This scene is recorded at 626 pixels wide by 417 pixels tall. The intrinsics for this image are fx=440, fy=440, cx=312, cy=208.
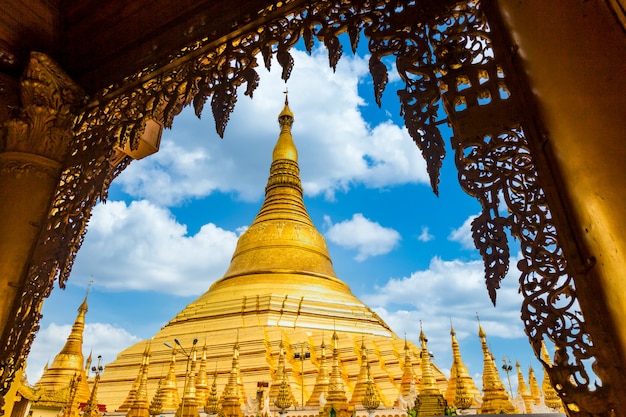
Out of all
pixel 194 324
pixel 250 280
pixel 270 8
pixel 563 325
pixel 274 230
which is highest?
pixel 274 230

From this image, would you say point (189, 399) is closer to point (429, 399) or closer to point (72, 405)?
point (72, 405)

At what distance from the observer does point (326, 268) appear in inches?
827

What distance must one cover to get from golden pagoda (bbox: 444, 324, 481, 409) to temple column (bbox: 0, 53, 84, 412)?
10.3m

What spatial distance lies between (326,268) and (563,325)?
19413mm

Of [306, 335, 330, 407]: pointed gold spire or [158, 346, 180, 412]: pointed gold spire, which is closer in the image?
[306, 335, 330, 407]: pointed gold spire

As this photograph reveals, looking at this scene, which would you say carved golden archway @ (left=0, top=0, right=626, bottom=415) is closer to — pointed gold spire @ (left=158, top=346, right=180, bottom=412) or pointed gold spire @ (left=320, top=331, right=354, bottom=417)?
pointed gold spire @ (left=320, top=331, right=354, bottom=417)

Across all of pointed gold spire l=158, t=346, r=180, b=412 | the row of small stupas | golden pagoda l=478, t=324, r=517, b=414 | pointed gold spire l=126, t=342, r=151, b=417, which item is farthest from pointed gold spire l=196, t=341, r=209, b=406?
golden pagoda l=478, t=324, r=517, b=414

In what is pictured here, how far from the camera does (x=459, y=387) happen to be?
11508 millimetres

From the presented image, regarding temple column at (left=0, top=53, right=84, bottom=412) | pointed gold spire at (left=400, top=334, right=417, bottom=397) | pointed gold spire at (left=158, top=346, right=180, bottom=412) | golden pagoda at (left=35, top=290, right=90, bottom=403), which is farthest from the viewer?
golden pagoda at (left=35, top=290, right=90, bottom=403)

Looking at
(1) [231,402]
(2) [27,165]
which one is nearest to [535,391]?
(1) [231,402]

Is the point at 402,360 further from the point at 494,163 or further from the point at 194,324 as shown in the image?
the point at 494,163

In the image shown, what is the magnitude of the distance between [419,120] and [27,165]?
359 cm

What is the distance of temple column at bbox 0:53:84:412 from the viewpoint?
366 cm

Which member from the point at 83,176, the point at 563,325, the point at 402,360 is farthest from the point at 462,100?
the point at 402,360
